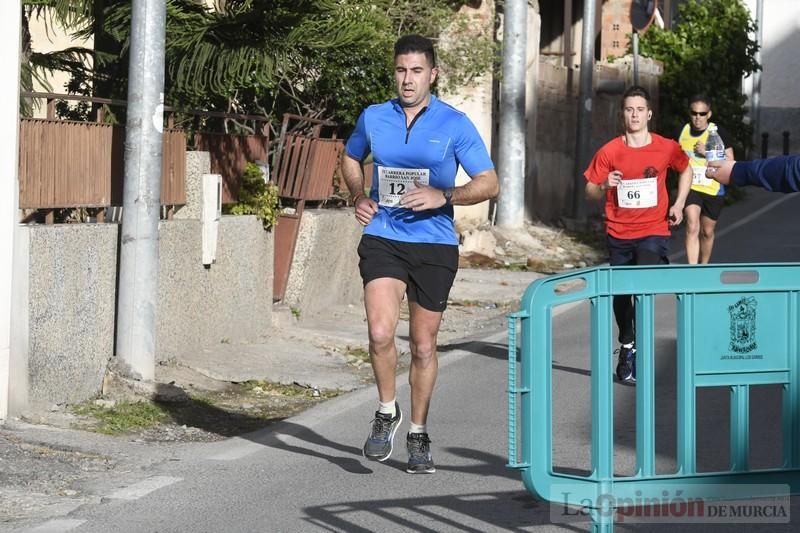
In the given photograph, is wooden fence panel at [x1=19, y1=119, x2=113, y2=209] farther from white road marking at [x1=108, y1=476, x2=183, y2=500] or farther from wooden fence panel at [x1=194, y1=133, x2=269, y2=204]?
white road marking at [x1=108, y1=476, x2=183, y2=500]

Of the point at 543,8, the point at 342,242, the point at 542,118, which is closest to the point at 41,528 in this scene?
the point at 342,242

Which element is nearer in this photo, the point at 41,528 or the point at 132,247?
the point at 41,528

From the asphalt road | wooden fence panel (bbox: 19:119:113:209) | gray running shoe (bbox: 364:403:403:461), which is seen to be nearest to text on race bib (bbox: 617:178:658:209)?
the asphalt road

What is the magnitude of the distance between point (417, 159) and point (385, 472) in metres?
1.52

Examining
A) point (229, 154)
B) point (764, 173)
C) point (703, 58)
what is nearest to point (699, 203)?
point (229, 154)

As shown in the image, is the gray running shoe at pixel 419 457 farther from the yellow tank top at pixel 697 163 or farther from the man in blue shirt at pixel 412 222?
the yellow tank top at pixel 697 163

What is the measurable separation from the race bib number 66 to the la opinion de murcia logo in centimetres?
232

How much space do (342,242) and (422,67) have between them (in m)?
7.00

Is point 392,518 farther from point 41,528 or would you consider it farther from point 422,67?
point 422,67

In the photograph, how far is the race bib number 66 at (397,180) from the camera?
720 cm

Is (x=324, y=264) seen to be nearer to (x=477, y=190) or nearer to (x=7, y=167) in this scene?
(x=7, y=167)

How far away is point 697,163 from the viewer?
43.3 ft

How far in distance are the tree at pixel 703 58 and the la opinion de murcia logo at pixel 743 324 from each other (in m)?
27.3

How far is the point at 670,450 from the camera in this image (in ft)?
23.0
